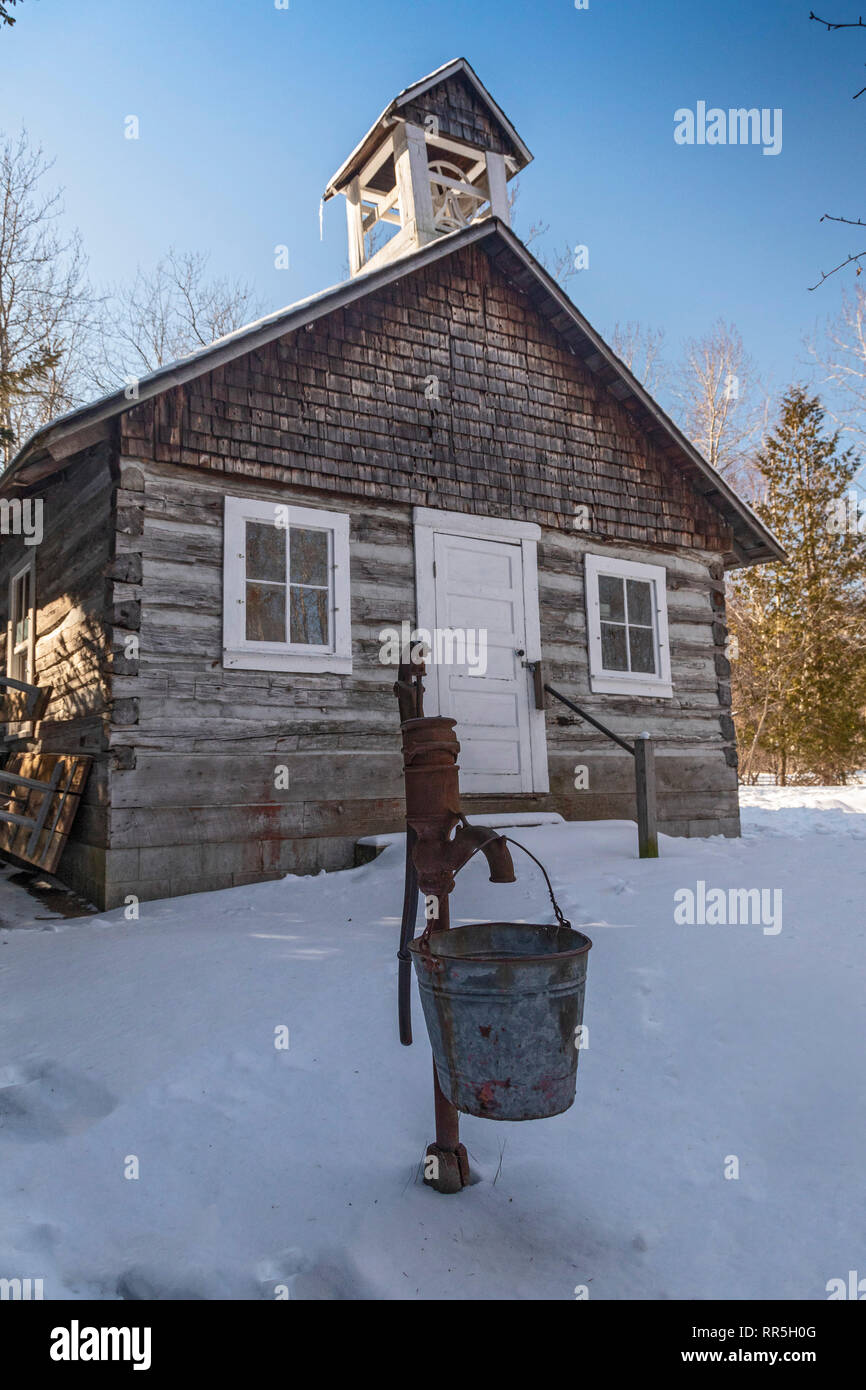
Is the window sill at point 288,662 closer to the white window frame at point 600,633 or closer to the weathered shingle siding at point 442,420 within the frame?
the weathered shingle siding at point 442,420

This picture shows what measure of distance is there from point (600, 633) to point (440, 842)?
6.91 meters

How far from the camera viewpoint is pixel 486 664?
356 inches

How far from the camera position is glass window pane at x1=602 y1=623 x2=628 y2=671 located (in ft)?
32.5

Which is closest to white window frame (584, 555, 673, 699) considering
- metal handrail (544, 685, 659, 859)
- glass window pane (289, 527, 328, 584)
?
metal handrail (544, 685, 659, 859)

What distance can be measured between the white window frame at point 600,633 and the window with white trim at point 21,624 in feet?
20.3

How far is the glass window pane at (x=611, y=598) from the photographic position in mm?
9977

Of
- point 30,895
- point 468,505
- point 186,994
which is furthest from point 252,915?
point 468,505

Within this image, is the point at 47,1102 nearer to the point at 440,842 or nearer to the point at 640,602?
the point at 440,842

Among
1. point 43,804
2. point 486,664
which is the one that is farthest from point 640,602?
point 43,804

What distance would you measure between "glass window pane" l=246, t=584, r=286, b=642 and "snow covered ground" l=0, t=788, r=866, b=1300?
3071 millimetres

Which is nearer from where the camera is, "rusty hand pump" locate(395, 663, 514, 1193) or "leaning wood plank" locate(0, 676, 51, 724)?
"rusty hand pump" locate(395, 663, 514, 1193)

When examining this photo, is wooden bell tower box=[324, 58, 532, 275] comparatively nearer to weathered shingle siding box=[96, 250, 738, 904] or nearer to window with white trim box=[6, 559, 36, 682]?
weathered shingle siding box=[96, 250, 738, 904]

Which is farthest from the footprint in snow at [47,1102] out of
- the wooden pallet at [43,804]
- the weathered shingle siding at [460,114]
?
the weathered shingle siding at [460,114]

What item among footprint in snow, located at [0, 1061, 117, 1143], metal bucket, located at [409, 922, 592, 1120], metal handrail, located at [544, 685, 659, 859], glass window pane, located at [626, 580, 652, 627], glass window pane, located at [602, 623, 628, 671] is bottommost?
footprint in snow, located at [0, 1061, 117, 1143]
